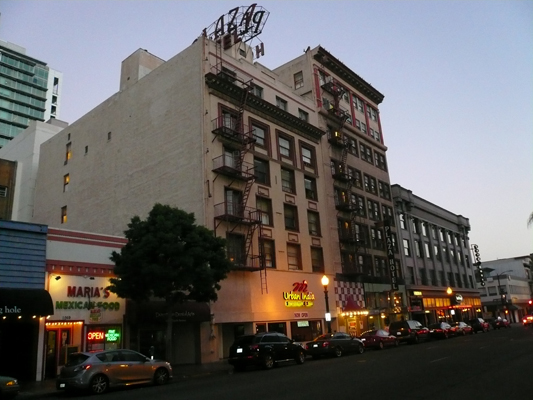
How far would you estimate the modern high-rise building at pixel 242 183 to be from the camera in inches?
1244

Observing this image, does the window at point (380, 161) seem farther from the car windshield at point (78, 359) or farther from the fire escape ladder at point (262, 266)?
the car windshield at point (78, 359)

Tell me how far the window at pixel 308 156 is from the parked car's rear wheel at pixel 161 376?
2605cm

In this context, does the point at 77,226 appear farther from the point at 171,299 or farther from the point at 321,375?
the point at 321,375

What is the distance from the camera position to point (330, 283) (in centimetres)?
3981

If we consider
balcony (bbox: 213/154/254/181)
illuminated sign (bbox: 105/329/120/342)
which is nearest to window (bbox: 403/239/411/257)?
balcony (bbox: 213/154/254/181)

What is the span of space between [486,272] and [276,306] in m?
105

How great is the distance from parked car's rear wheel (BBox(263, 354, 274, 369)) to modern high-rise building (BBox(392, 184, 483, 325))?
112 feet

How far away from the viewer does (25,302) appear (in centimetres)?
1961

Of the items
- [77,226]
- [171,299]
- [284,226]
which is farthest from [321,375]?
[77,226]

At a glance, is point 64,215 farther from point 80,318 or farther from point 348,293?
point 348,293

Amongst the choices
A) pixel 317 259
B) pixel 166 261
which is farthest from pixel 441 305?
pixel 166 261

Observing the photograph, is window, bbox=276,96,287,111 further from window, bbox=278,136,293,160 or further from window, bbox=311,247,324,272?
window, bbox=311,247,324,272

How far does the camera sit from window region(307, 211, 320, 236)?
4007 centimetres

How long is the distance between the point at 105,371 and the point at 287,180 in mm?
25215
